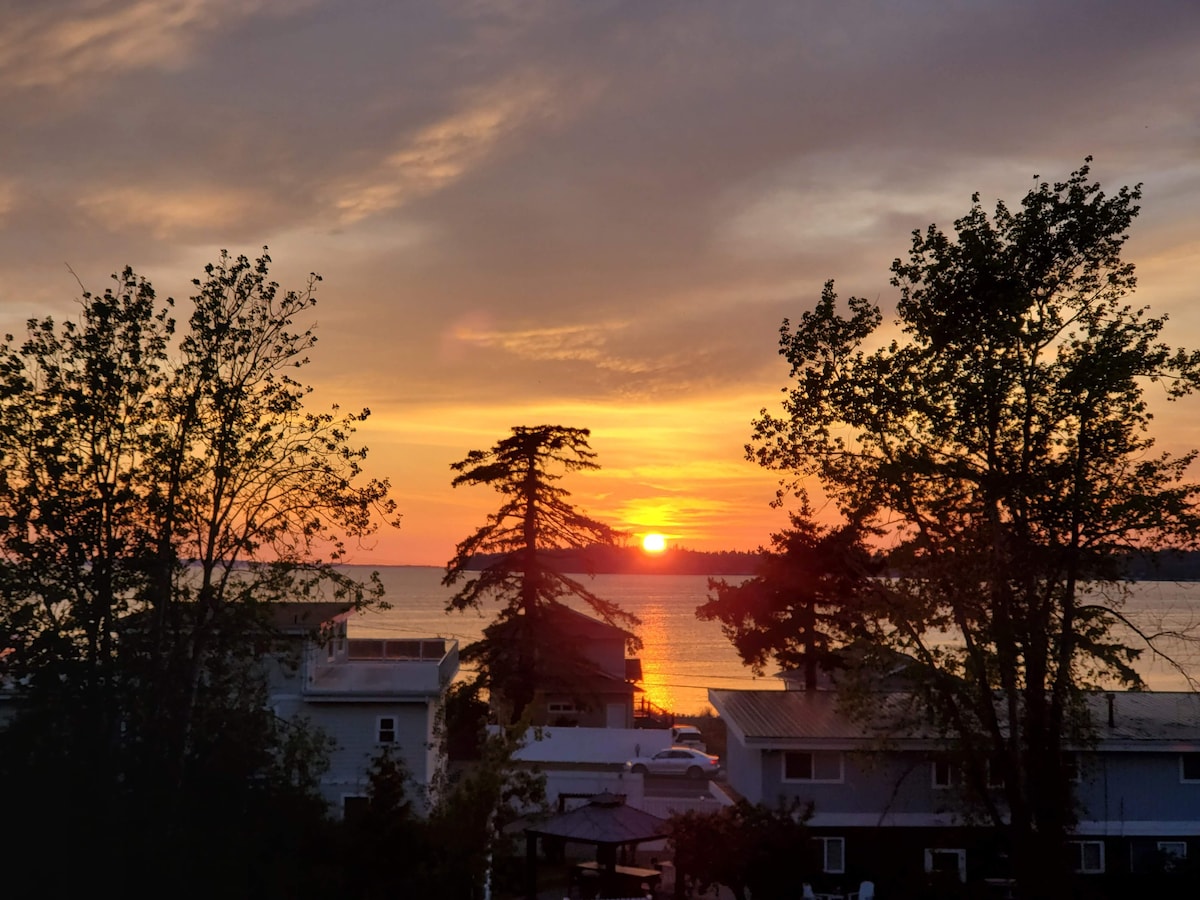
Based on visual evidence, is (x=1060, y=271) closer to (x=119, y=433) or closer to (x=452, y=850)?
(x=452, y=850)

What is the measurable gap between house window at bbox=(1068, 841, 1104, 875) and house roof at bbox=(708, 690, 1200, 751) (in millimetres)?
2617

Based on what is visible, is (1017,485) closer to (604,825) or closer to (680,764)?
(604,825)

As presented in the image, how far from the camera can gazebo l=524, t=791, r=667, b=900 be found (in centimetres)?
2630

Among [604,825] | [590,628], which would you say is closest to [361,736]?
[604,825]

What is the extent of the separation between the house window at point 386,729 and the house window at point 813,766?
11.4 m

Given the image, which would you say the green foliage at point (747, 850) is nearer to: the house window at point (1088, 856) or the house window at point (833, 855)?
the house window at point (833, 855)

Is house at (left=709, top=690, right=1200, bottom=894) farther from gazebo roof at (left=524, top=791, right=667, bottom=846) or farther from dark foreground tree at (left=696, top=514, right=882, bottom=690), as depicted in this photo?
dark foreground tree at (left=696, top=514, right=882, bottom=690)

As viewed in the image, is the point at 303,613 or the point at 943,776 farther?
the point at 303,613

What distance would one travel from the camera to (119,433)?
22.7 m

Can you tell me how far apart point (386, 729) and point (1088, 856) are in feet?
63.6

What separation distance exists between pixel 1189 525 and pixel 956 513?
4.29 m

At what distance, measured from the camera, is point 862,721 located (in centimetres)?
3088

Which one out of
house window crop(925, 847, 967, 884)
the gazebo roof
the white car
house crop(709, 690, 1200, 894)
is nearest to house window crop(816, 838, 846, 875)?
house crop(709, 690, 1200, 894)

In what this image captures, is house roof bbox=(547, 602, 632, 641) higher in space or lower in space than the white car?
higher
